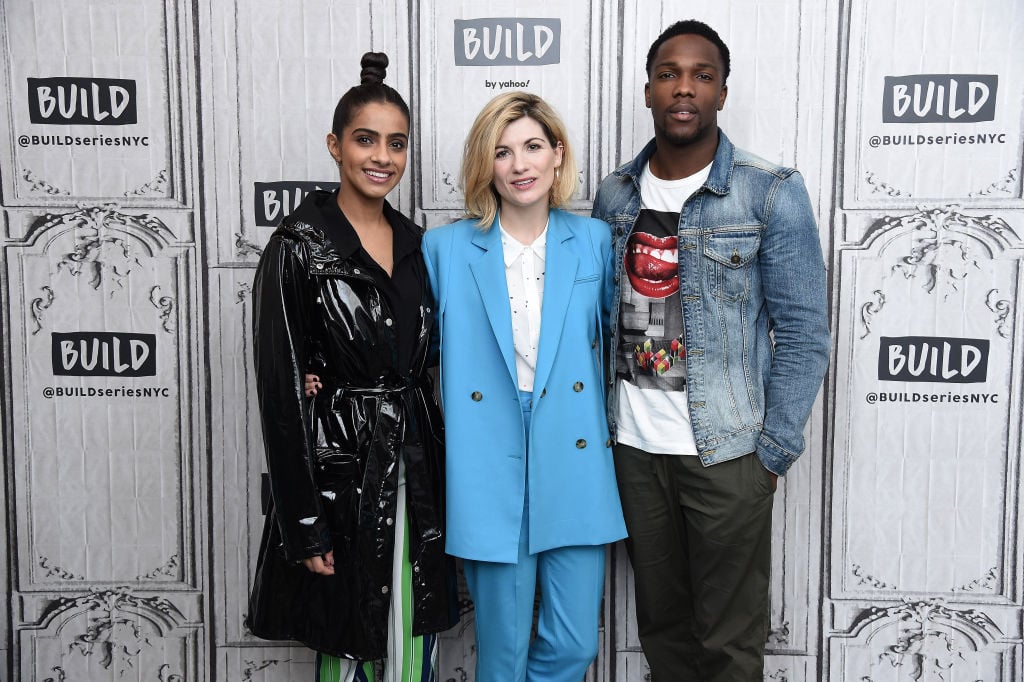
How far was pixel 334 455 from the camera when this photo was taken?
5.56ft

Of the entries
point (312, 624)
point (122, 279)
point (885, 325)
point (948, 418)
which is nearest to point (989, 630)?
point (948, 418)

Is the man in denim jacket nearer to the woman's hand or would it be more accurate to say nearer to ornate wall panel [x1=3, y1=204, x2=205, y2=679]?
the woman's hand

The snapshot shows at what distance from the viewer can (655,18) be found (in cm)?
222

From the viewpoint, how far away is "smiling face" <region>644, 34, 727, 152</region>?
179 centimetres

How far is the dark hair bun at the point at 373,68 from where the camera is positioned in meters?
1.75

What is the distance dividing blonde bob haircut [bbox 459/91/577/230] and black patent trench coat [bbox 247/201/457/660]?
324 millimetres

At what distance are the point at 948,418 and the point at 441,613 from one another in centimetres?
169

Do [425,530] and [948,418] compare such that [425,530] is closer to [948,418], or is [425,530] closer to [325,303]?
[325,303]

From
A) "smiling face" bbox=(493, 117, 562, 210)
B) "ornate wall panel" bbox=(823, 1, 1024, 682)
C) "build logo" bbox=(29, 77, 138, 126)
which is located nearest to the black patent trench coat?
"smiling face" bbox=(493, 117, 562, 210)

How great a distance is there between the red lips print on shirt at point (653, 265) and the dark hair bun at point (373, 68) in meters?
0.75

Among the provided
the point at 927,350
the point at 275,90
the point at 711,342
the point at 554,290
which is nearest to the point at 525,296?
the point at 554,290

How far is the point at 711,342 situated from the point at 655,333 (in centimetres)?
14

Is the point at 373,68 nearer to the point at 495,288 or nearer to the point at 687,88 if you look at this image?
the point at 495,288

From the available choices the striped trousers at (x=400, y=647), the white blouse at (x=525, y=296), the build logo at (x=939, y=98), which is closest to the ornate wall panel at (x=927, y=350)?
the build logo at (x=939, y=98)
